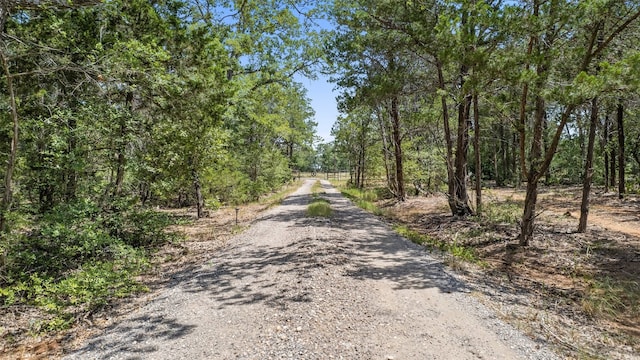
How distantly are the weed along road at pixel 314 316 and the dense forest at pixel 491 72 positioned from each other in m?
3.92

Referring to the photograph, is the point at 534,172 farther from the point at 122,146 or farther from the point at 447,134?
the point at 122,146

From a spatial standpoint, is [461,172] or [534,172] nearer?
[534,172]

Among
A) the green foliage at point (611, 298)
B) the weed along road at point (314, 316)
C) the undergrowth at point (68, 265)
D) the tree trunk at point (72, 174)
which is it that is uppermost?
the tree trunk at point (72, 174)

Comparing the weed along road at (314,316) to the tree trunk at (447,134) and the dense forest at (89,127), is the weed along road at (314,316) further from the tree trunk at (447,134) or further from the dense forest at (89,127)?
the tree trunk at (447,134)

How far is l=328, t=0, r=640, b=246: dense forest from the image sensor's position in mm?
5742

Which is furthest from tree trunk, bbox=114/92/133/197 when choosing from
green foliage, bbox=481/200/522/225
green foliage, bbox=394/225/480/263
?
green foliage, bbox=481/200/522/225

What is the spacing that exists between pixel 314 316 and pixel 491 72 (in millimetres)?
5653

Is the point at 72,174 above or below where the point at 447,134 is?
below

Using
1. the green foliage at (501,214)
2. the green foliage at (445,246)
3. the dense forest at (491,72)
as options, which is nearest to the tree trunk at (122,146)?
the dense forest at (491,72)

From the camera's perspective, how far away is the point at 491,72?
6.16 meters

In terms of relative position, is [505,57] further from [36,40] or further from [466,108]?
[36,40]

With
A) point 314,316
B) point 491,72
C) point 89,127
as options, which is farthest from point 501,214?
→ point 89,127

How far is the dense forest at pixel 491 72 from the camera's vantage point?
574 cm

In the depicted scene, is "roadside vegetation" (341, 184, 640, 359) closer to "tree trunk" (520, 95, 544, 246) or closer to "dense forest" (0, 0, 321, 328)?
"tree trunk" (520, 95, 544, 246)
